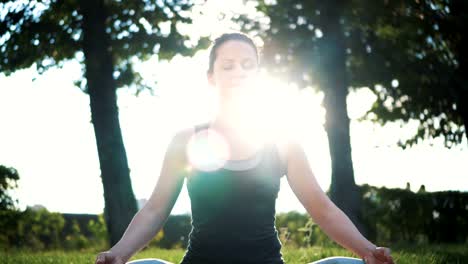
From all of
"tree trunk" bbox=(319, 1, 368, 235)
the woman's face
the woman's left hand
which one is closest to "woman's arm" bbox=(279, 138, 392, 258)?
the woman's left hand

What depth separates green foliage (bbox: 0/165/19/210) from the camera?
14.8m

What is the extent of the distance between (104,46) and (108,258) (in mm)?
10078

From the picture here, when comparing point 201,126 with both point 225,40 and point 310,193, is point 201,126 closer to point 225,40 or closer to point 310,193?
point 225,40

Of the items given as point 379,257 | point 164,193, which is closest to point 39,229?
point 164,193

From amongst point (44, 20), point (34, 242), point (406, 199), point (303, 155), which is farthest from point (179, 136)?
point (406, 199)

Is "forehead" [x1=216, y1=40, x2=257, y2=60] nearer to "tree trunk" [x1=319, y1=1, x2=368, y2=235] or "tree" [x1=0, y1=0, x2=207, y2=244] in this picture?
"tree" [x1=0, y1=0, x2=207, y2=244]

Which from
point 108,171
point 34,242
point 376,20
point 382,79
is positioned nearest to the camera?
point 108,171

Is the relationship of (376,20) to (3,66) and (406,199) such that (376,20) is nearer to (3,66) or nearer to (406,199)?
(406,199)

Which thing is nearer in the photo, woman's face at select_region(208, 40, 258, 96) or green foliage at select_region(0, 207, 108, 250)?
woman's face at select_region(208, 40, 258, 96)

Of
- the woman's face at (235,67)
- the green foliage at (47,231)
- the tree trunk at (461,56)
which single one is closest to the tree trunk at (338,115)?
the tree trunk at (461,56)

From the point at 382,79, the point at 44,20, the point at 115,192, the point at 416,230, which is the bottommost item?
the point at 416,230

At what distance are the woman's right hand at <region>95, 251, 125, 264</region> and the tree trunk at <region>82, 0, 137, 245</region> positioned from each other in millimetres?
9280

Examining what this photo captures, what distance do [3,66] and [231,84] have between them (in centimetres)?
1063

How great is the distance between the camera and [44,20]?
12906mm
